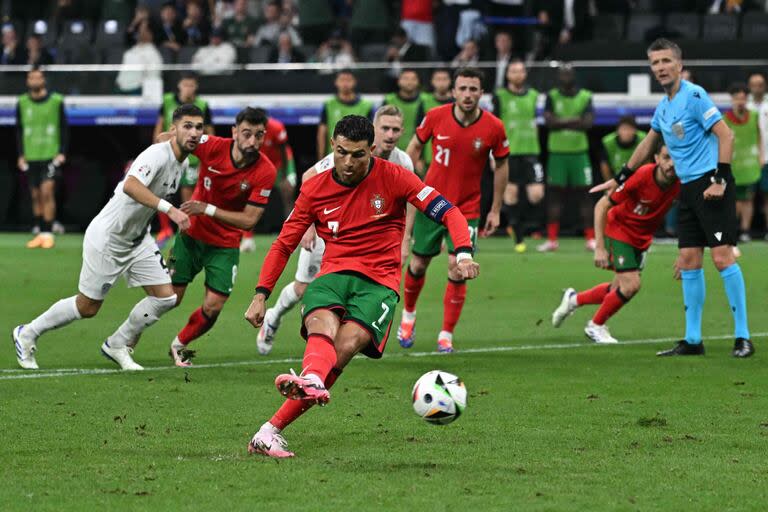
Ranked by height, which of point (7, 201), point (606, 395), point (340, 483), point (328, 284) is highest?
point (328, 284)

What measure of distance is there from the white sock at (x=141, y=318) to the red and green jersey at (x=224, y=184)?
0.64m

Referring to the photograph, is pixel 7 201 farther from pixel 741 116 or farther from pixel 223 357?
pixel 223 357

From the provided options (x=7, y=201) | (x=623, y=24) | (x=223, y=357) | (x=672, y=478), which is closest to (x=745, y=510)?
(x=672, y=478)

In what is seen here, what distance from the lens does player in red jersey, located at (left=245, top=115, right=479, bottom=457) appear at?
22.3 feet

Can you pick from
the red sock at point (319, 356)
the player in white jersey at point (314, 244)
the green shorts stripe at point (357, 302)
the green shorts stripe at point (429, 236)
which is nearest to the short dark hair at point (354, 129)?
the green shorts stripe at point (357, 302)

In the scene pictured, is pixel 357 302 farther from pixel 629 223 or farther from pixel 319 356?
pixel 629 223

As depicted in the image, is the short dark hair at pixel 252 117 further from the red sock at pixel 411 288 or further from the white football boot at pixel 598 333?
the white football boot at pixel 598 333

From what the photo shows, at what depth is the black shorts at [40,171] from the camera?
20281 millimetres

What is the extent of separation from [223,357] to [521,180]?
981 cm

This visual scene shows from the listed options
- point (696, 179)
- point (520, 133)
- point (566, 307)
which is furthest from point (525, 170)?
point (696, 179)

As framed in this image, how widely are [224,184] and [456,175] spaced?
6.36ft

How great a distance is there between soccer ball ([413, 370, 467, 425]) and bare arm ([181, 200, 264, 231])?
10.8 feet

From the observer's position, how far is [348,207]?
23.6ft

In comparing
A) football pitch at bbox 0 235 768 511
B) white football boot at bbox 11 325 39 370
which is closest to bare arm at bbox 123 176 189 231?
football pitch at bbox 0 235 768 511
